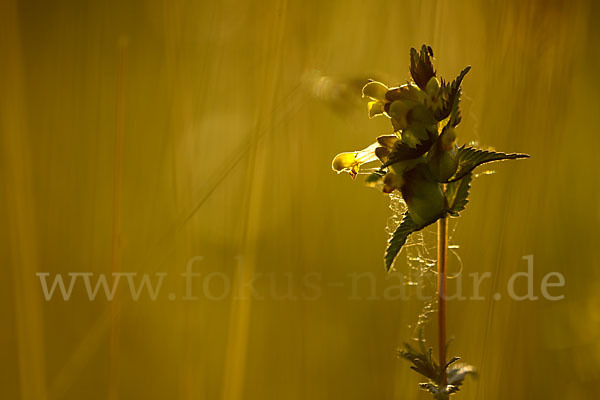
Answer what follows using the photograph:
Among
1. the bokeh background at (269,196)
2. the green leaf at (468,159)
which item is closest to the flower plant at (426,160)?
the green leaf at (468,159)

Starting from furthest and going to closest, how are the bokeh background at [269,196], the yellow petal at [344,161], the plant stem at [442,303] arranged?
the bokeh background at [269,196]
the yellow petal at [344,161]
the plant stem at [442,303]

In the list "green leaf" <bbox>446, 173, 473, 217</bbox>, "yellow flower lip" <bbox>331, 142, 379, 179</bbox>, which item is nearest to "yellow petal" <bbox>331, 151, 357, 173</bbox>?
"yellow flower lip" <bbox>331, 142, 379, 179</bbox>

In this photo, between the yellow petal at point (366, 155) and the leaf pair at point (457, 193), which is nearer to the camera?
the leaf pair at point (457, 193)

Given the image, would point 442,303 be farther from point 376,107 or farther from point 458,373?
point 376,107

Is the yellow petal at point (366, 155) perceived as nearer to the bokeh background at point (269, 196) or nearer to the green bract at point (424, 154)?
the green bract at point (424, 154)

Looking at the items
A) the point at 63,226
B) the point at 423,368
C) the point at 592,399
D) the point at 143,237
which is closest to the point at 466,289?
the point at 592,399

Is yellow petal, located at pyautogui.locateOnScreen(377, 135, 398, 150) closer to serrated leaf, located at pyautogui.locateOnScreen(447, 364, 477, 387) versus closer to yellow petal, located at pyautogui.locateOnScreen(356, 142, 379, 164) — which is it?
yellow petal, located at pyautogui.locateOnScreen(356, 142, 379, 164)

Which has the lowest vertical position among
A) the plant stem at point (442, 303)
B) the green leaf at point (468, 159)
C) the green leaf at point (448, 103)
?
the plant stem at point (442, 303)

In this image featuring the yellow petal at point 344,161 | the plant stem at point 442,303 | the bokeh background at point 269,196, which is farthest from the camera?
the bokeh background at point 269,196
